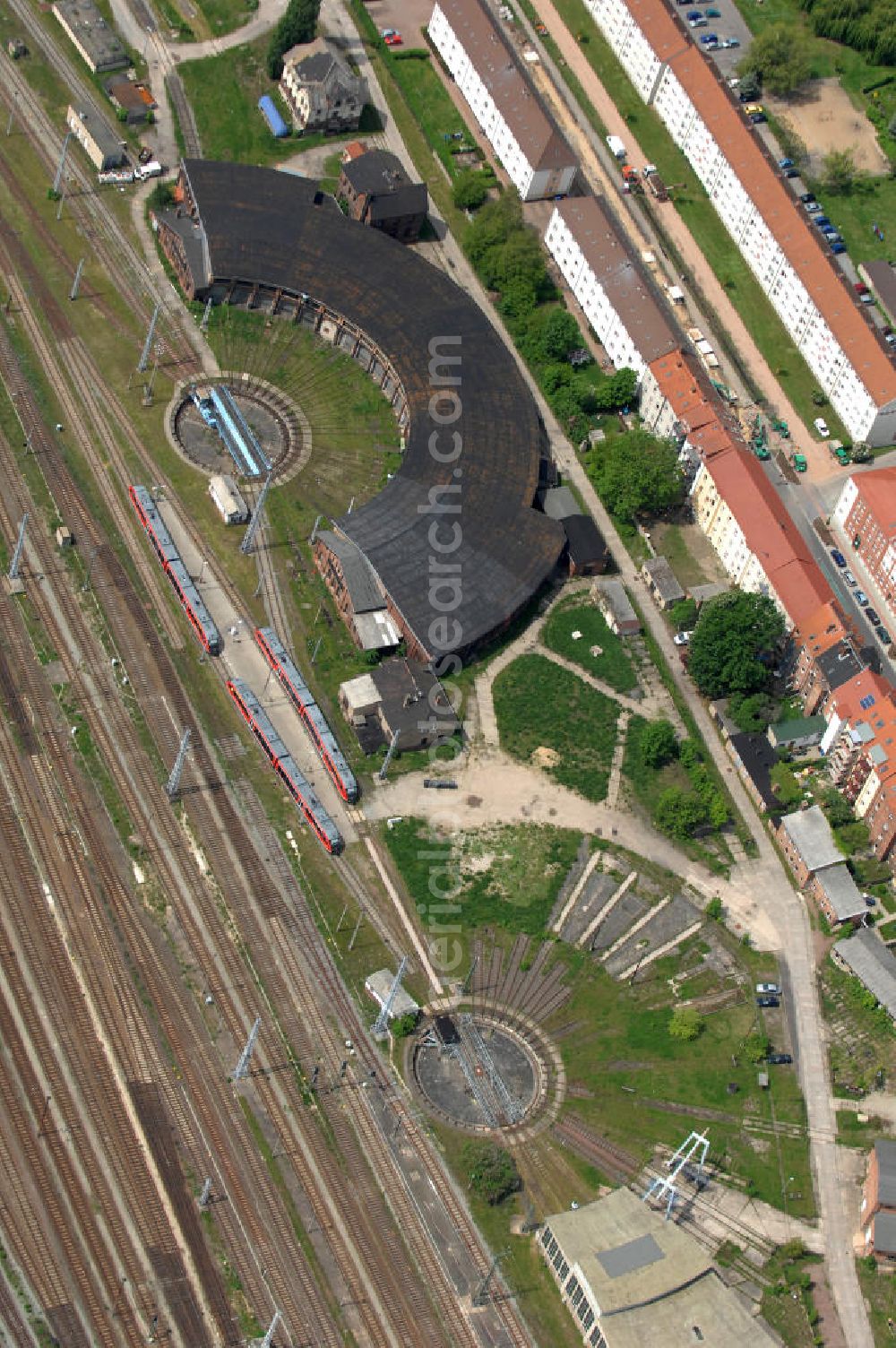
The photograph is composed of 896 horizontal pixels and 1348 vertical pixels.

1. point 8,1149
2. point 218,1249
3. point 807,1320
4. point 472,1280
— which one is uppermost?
point 8,1149

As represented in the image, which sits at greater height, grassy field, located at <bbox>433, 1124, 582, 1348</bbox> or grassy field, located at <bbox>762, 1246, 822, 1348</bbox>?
grassy field, located at <bbox>433, 1124, 582, 1348</bbox>

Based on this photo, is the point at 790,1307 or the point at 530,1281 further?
the point at 790,1307

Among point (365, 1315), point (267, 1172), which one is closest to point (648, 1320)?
point (365, 1315)

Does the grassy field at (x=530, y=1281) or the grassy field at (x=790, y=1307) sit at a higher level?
the grassy field at (x=530, y=1281)

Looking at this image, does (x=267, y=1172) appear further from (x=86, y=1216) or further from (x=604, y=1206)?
(x=604, y=1206)

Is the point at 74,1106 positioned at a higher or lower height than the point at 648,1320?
higher

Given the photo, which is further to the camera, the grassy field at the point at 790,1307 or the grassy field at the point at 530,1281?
the grassy field at the point at 790,1307

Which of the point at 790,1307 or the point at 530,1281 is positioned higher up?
the point at 530,1281

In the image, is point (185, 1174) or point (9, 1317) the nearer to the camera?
point (9, 1317)

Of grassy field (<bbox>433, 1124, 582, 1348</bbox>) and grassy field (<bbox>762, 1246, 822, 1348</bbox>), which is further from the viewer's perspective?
grassy field (<bbox>762, 1246, 822, 1348</bbox>)
